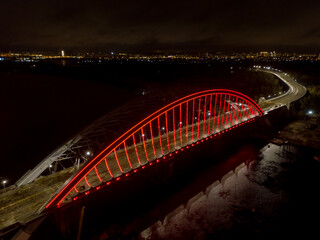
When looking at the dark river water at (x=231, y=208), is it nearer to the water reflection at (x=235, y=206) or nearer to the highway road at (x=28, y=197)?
the water reflection at (x=235, y=206)

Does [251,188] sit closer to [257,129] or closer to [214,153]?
[214,153]

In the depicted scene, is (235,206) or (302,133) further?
(302,133)

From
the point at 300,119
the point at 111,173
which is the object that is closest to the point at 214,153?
the point at 111,173

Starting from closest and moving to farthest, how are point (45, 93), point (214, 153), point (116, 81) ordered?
point (214, 153) < point (45, 93) < point (116, 81)

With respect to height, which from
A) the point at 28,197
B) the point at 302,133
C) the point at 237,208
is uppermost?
the point at 28,197

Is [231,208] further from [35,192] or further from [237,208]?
[35,192]

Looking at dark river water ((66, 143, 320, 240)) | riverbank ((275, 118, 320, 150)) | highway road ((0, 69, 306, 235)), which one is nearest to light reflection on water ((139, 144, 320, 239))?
dark river water ((66, 143, 320, 240))

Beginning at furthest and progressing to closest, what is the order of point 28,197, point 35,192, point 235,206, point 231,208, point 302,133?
1. point 302,133
2. point 235,206
3. point 231,208
4. point 35,192
5. point 28,197

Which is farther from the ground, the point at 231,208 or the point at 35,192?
the point at 35,192

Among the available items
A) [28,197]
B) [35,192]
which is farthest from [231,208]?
[28,197]
